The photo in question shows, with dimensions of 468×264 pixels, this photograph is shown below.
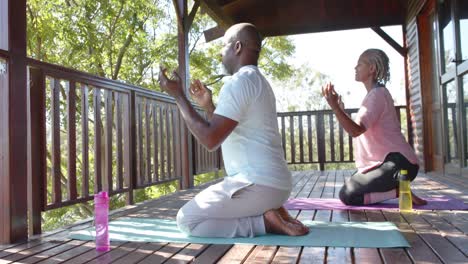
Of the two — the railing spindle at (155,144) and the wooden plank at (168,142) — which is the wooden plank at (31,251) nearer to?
the railing spindle at (155,144)

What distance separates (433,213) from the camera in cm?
276

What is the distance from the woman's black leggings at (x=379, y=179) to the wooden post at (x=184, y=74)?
2.15 metres

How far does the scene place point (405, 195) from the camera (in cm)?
290

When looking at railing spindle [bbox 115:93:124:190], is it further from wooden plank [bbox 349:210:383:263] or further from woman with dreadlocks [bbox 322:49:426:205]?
wooden plank [bbox 349:210:383:263]

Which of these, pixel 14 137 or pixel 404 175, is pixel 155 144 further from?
pixel 404 175

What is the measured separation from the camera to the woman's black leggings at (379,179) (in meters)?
3.07

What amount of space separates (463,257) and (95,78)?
2431mm

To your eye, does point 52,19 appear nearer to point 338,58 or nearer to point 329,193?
point 329,193

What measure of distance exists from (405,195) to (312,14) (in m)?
4.78

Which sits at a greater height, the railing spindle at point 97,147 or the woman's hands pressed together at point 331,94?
the woman's hands pressed together at point 331,94

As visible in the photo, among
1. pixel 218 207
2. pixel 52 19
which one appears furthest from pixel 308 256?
pixel 52 19

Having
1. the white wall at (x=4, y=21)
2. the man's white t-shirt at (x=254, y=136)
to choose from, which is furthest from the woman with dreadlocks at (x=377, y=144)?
the white wall at (x=4, y=21)

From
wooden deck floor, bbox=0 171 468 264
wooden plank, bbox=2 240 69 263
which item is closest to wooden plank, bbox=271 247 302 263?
wooden deck floor, bbox=0 171 468 264

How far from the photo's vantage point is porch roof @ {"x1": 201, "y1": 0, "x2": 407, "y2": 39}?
6.97 meters
